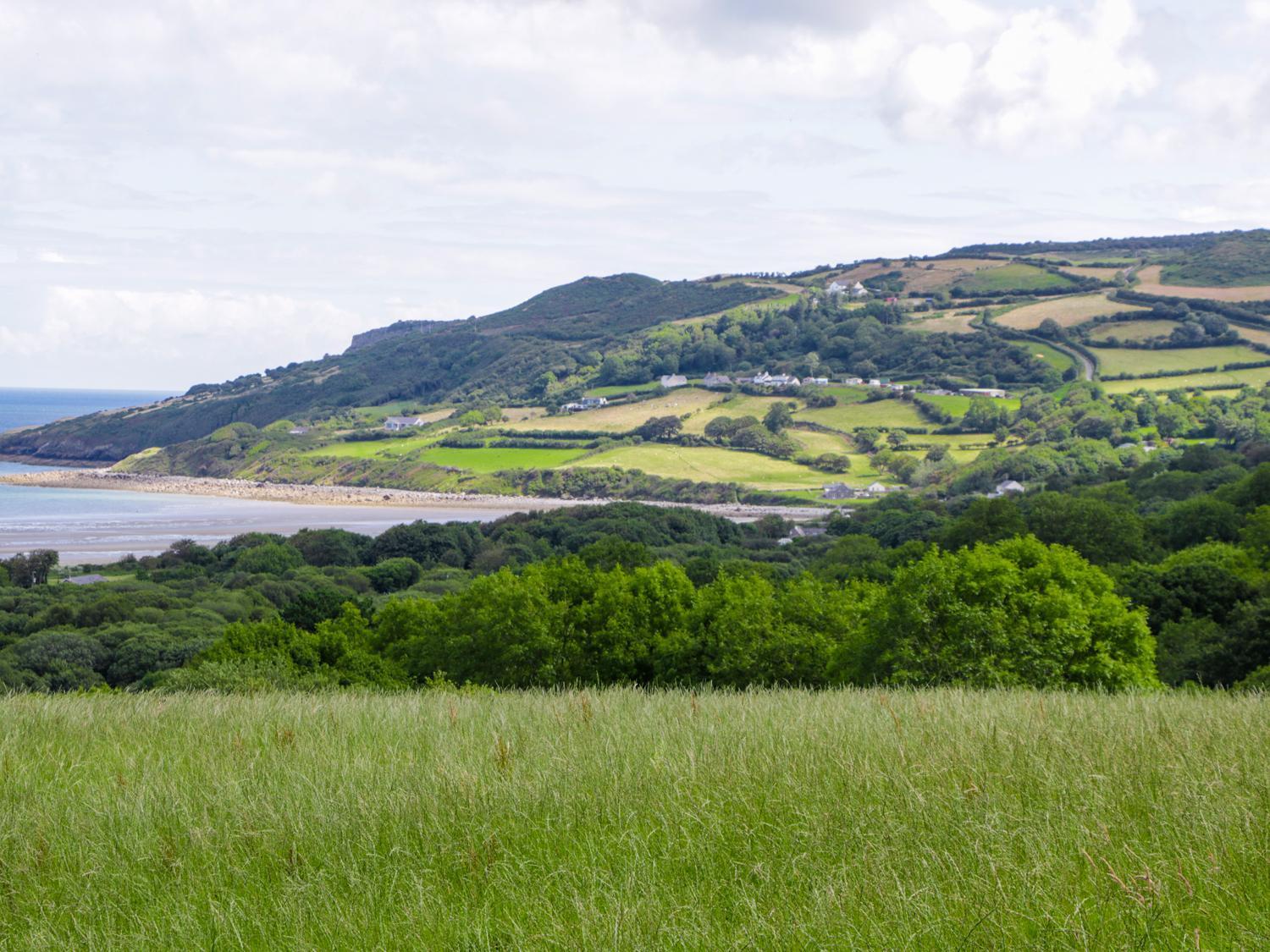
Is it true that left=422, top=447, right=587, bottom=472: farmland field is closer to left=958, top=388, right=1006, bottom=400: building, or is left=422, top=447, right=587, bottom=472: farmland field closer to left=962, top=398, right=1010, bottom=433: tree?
left=962, top=398, right=1010, bottom=433: tree

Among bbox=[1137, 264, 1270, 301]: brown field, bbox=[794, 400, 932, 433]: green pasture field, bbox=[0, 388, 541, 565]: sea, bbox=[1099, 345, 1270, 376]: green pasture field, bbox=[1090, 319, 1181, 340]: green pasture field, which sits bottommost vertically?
bbox=[0, 388, 541, 565]: sea

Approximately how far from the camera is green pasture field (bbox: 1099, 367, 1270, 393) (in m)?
148

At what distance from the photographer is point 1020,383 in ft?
589

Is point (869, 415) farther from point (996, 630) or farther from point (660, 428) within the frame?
point (996, 630)

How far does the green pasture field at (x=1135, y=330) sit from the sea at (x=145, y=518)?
108337 mm

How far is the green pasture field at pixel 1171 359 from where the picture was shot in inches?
6240

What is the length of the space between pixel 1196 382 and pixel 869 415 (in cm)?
4621

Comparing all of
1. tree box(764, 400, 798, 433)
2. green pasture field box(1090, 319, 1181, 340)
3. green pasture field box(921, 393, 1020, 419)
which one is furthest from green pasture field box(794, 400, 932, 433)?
green pasture field box(1090, 319, 1181, 340)

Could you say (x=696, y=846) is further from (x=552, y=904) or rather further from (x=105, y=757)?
(x=105, y=757)

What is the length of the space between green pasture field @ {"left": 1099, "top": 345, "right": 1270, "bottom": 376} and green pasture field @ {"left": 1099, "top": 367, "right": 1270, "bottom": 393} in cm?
421

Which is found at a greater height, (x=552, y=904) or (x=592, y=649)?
(x=552, y=904)

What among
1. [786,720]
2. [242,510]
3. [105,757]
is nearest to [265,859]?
[105,757]

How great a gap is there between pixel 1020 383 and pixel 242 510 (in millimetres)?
123136

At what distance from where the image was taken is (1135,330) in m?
181
